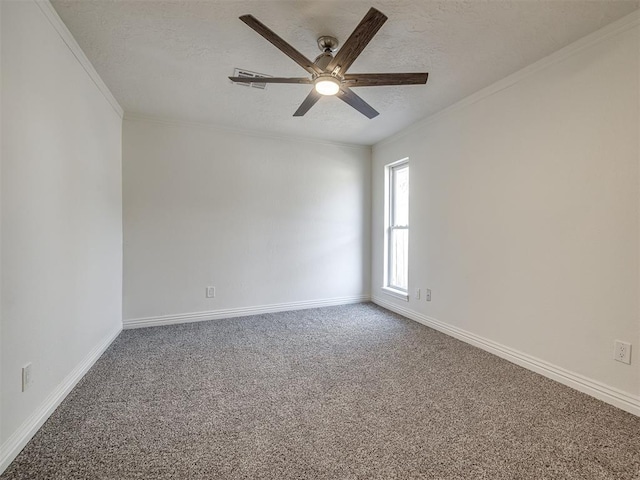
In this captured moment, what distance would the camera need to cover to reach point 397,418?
1748mm

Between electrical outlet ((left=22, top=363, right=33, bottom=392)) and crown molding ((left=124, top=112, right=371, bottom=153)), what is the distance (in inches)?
107

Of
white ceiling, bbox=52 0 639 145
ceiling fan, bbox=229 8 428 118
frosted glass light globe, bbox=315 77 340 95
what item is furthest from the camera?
frosted glass light globe, bbox=315 77 340 95

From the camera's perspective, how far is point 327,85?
Answer: 6.55 ft

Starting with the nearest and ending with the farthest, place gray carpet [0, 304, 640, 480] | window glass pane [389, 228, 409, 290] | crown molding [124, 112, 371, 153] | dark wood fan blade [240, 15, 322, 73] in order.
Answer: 1. gray carpet [0, 304, 640, 480]
2. dark wood fan blade [240, 15, 322, 73]
3. crown molding [124, 112, 371, 153]
4. window glass pane [389, 228, 409, 290]

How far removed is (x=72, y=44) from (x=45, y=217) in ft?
3.99

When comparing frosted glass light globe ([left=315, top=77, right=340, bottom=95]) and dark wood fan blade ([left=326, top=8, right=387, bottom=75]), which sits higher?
dark wood fan blade ([left=326, top=8, right=387, bottom=75])

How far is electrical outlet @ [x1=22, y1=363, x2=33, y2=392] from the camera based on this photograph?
1523 millimetres

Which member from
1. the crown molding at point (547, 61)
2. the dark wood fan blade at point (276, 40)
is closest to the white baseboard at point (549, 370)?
the crown molding at point (547, 61)

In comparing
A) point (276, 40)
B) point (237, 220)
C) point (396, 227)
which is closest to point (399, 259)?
point (396, 227)

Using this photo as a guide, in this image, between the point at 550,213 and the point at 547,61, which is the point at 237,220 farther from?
the point at 547,61

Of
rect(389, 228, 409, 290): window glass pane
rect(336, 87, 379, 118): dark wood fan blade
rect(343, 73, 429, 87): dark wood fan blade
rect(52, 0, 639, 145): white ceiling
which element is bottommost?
rect(389, 228, 409, 290): window glass pane

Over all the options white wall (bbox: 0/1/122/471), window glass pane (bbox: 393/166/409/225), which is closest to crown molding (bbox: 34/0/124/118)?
white wall (bbox: 0/1/122/471)

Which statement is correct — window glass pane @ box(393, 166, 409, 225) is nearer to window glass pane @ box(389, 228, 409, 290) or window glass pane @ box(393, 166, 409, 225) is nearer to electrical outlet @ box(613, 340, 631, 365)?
window glass pane @ box(389, 228, 409, 290)

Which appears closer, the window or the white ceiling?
the white ceiling
